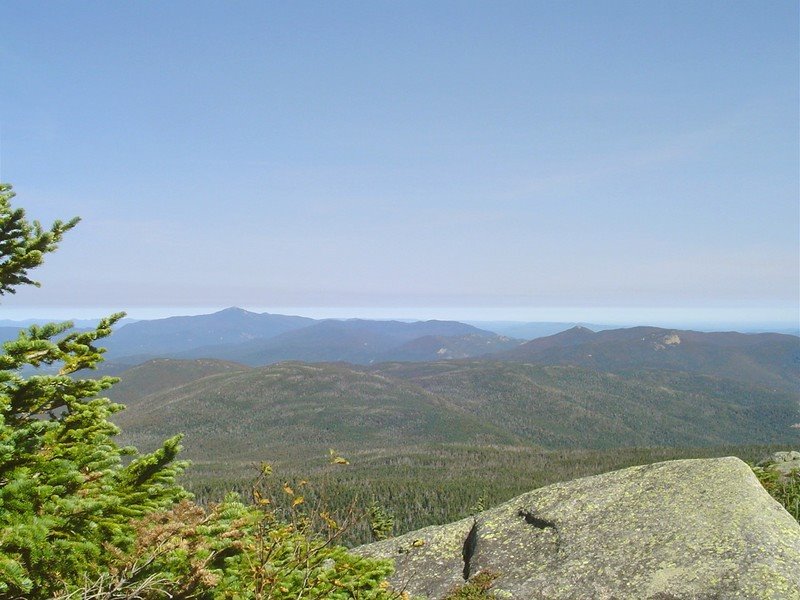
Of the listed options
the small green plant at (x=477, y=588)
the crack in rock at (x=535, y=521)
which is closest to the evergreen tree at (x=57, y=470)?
the small green plant at (x=477, y=588)

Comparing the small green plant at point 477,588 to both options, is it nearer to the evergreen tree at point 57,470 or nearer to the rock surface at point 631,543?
the rock surface at point 631,543

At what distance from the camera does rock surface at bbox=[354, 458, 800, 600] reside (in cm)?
1359

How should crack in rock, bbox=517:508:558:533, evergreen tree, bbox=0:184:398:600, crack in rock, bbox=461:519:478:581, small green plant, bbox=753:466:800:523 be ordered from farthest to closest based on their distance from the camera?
small green plant, bbox=753:466:800:523, crack in rock, bbox=517:508:558:533, crack in rock, bbox=461:519:478:581, evergreen tree, bbox=0:184:398:600

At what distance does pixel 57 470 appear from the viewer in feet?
24.5

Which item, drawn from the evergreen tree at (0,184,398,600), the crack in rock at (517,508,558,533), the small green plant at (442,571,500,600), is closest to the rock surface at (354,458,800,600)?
the crack in rock at (517,508,558,533)

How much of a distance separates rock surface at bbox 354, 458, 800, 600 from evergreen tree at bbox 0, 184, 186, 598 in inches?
261

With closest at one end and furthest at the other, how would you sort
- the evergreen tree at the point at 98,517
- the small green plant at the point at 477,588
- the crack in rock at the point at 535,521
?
1. the evergreen tree at the point at 98,517
2. the small green plant at the point at 477,588
3. the crack in rock at the point at 535,521

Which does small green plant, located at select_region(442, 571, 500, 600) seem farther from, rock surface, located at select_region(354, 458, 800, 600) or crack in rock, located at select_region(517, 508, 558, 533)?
crack in rock, located at select_region(517, 508, 558, 533)

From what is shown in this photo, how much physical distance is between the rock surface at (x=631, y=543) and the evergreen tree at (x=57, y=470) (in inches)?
261

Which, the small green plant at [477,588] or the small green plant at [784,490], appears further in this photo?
the small green plant at [784,490]

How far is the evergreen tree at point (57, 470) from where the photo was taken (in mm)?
6887

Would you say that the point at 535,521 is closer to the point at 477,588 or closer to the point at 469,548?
the point at 469,548

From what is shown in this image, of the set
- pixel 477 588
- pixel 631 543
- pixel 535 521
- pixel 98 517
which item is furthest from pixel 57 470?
pixel 535 521

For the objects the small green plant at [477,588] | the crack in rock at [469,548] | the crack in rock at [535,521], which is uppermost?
the crack in rock at [535,521]
